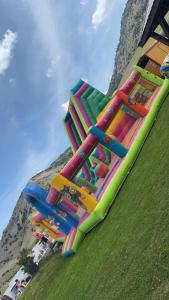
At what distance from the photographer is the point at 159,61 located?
2681cm

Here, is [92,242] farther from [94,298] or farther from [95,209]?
[94,298]

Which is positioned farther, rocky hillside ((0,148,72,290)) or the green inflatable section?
rocky hillside ((0,148,72,290))

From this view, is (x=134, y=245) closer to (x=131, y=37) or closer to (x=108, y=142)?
(x=108, y=142)

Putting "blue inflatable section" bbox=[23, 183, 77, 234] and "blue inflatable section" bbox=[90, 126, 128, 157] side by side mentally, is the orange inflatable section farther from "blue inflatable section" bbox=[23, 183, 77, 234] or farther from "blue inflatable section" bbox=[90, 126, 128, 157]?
"blue inflatable section" bbox=[23, 183, 77, 234]

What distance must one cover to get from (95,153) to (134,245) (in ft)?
40.3

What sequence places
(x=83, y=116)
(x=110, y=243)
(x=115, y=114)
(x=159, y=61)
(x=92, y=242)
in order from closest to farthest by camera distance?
1. (x=110, y=243)
2. (x=92, y=242)
3. (x=115, y=114)
4. (x=83, y=116)
5. (x=159, y=61)

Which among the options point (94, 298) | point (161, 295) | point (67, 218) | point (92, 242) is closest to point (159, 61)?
point (67, 218)

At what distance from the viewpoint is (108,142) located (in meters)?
17.8

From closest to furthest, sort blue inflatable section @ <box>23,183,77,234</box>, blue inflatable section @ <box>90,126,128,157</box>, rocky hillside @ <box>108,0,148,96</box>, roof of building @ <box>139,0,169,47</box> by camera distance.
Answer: roof of building @ <box>139,0,169,47</box> < blue inflatable section @ <box>90,126,128,157</box> < blue inflatable section @ <box>23,183,77,234</box> < rocky hillside @ <box>108,0,148,96</box>

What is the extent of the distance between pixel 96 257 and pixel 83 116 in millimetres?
12864

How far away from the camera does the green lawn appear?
841cm

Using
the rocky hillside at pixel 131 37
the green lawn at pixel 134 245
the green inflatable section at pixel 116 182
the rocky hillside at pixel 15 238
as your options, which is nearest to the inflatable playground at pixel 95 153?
the green inflatable section at pixel 116 182

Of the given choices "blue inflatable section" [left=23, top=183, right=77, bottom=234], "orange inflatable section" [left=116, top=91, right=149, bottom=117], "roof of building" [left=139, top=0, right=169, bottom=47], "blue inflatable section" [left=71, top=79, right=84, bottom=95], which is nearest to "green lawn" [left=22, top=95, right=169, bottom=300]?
"orange inflatable section" [left=116, top=91, right=149, bottom=117]

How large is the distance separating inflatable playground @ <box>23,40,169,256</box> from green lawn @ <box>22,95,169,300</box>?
2.59 ft
